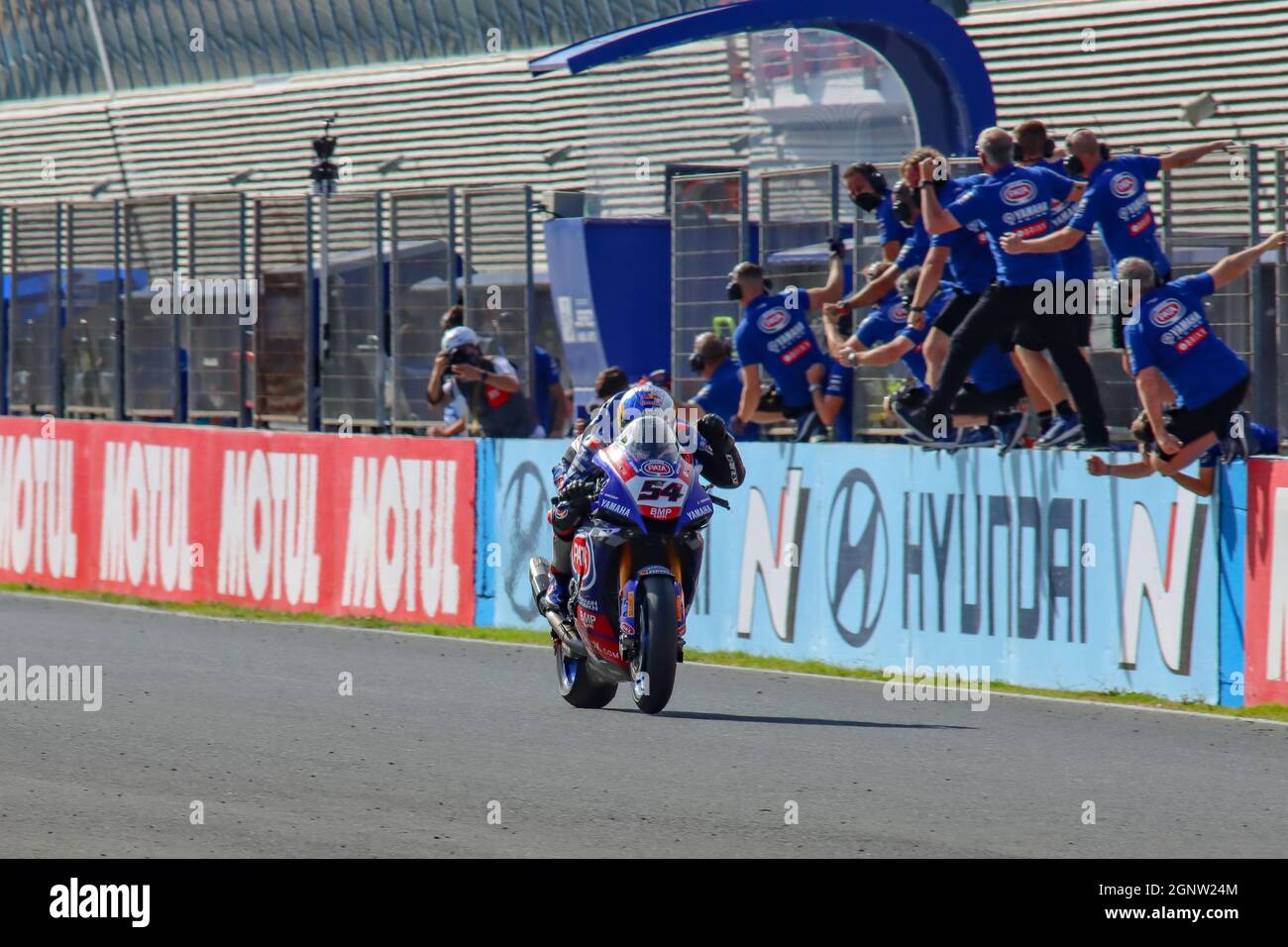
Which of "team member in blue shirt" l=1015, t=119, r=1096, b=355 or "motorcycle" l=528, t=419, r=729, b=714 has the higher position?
"team member in blue shirt" l=1015, t=119, r=1096, b=355

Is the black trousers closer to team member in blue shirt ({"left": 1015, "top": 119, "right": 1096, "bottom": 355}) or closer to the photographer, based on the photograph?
team member in blue shirt ({"left": 1015, "top": 119, "right": 1096, "bottom": 355})

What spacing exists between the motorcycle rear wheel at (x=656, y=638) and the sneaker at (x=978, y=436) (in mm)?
3171

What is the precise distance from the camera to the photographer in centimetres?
1620

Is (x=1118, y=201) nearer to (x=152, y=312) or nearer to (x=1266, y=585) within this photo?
(x=1266, y=585)

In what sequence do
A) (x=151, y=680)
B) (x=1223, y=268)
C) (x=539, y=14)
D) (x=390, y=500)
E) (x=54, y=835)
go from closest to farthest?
1. (x=54, y=835)
2. (x=1223, y=268)
3. (x=151, y=680)
4. (x=390, y=500)
5. (x=539, y=14)

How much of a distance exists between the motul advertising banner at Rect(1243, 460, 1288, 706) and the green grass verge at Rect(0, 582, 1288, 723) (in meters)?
0.12

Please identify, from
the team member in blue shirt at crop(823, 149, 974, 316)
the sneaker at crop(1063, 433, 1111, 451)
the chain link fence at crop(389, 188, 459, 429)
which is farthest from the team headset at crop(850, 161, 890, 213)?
the chain link fence at crop(389, 188, 459, 429)

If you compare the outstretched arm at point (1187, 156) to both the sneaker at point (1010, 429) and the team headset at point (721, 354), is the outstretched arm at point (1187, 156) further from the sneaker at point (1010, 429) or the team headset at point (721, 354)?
the team headset at point (721, 354)

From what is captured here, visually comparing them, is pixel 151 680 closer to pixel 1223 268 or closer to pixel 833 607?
pixel 833 607

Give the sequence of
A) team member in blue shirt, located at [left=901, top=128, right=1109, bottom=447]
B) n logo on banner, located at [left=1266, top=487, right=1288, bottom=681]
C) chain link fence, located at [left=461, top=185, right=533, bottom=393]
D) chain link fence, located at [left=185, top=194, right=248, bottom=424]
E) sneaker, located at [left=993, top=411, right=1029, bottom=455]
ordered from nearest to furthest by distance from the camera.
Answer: n logo on banner, located at [left=1266, top=487, right=1288, bottom=681]
team member in blue shirt, located at [left=901, top=128, right=1109, bottom=447]
sneaker, located at [left=993, top=411, right=1029, bottom=455]
chain link fence, located at [left=461, top=185, right=533, bottom=393]
chain link fence, located at [left=185, top=194, right=248, bottom=424]
